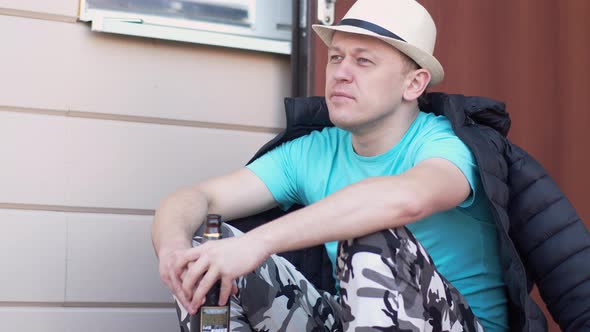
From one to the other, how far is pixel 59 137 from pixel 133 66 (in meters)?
0.38

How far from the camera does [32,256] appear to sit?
11.0 feet

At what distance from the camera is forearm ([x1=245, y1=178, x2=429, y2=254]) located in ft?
7.50

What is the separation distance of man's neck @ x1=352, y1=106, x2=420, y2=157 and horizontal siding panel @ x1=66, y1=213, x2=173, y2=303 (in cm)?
106

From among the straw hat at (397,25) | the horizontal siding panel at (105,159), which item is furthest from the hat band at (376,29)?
the horizontal siding panel at (105,159)

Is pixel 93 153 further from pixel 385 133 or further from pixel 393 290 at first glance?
pixel 393 290

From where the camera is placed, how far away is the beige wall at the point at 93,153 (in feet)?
11.0

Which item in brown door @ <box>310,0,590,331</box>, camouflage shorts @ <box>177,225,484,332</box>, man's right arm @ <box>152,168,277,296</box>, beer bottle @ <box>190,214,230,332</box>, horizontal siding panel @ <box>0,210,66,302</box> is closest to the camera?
camouflage shorts @ <box>177,225,484,332</box>

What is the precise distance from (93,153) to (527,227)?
1.66 metres

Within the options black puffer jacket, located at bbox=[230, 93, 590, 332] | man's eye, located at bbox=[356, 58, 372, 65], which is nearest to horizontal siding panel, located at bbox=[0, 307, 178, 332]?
man's eye, located at bbox=[356, 58, 372, 65]

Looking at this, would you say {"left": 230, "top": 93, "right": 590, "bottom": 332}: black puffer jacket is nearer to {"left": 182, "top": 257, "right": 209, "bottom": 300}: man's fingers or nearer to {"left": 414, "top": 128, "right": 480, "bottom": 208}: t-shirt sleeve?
{"left": 414, "top": 128, "right": 480, "bottom": 208}: t-shirt sleeve

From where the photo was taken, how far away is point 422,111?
296 cm

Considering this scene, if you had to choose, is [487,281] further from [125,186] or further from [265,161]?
[125,186]

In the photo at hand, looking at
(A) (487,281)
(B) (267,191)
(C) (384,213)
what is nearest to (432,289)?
(C) (384,213)

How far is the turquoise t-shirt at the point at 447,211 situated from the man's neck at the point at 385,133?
2 cm
